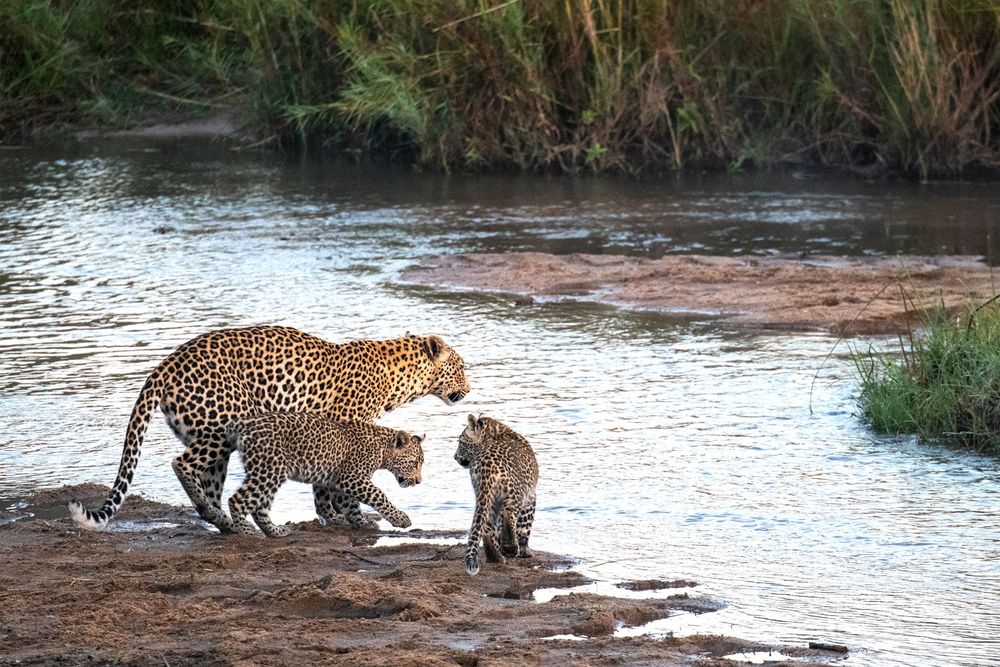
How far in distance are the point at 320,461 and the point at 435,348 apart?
1352 mm

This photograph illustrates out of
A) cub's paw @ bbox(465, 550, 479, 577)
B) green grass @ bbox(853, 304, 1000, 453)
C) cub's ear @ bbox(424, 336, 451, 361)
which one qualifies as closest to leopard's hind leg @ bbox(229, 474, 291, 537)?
cub's paw @ bbox(465, 550, 479, 577)

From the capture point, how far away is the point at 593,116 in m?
17.4

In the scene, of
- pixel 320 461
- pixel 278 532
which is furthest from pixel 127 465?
pixel 320 461

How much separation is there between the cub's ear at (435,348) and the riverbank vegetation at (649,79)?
8.96 metres

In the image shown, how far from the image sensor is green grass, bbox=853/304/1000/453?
8109mm

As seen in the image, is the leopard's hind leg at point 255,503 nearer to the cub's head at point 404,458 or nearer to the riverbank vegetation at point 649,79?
the cub's head at point 404,458

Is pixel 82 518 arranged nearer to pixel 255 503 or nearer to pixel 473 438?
pixel 255 503

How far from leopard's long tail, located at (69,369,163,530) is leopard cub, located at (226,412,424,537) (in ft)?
1.17

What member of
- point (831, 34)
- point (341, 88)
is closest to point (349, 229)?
point (341, 88)

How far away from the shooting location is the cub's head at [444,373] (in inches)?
322

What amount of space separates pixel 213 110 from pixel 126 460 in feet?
55.1

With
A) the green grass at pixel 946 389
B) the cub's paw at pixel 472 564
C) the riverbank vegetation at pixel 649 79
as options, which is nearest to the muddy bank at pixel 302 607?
the cub's paw at pixel 472 564

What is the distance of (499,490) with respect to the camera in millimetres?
6516

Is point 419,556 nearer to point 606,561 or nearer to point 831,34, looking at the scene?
point 606,561
